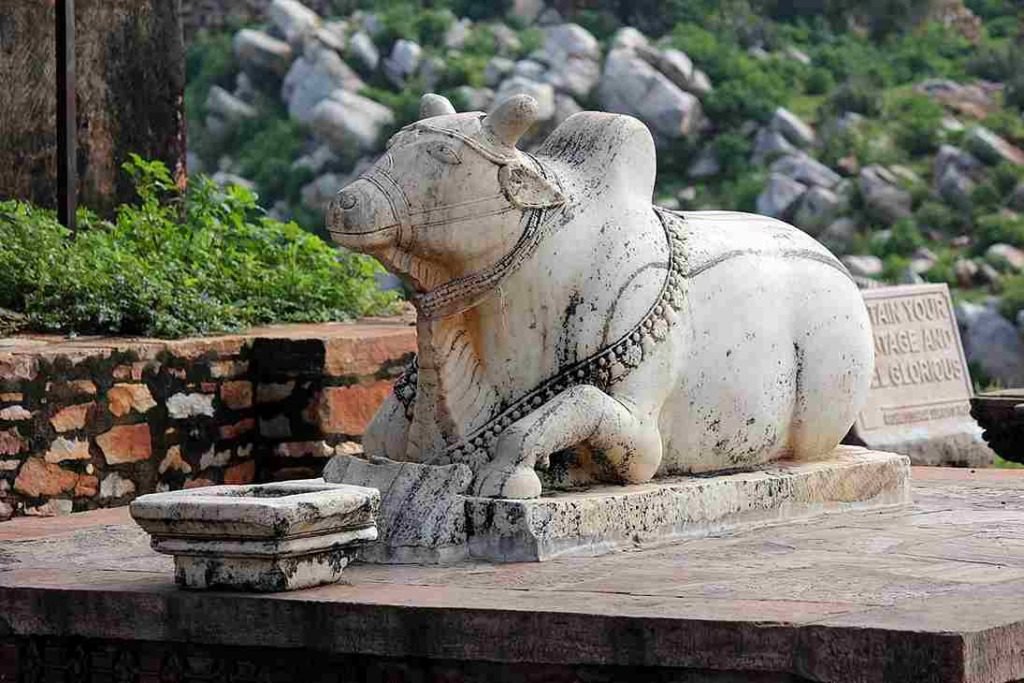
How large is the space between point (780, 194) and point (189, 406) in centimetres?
2778

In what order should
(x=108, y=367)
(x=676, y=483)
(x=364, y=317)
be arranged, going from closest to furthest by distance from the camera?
(x=676, y=483) → (x=108, y=367) → (x=364, y=317)

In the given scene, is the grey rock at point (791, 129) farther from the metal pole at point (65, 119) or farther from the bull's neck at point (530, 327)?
the bull's neck at point (530, 327)

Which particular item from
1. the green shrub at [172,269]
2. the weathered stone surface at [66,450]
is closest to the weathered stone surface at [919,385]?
the green shrub at [172,269]

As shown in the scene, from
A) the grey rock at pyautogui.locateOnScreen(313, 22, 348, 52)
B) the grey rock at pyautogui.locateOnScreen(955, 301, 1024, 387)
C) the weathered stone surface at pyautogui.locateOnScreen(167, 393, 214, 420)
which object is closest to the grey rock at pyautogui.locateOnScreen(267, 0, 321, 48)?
the grey rock at pyautogui.locateOnScreen(313, 22, 348, 52)

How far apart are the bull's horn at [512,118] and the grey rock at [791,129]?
31.4 metres

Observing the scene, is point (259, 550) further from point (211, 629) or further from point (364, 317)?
point (364, 317)

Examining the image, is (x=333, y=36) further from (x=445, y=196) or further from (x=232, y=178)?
(x=445, y=196)

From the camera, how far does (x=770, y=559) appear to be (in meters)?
6.13

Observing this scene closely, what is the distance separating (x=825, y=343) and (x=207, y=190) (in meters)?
4.88

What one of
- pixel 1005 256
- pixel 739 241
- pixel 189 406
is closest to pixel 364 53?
pixel 1005 256

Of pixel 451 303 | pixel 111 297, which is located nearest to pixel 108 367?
pixel 111 297

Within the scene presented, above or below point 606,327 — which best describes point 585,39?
above

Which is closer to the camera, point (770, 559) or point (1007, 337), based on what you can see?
point (770, 559)

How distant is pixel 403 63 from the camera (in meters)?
39.5
